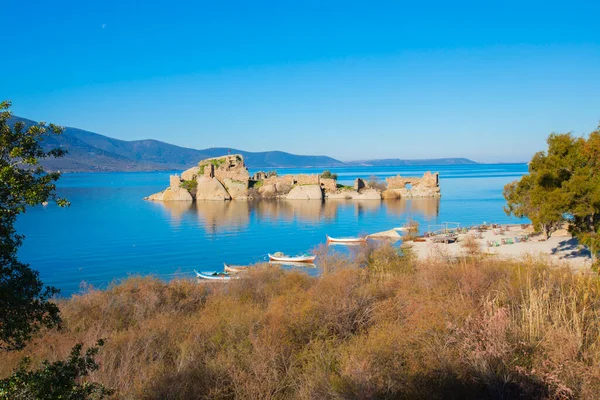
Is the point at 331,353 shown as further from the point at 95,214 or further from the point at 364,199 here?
the point at 364,199

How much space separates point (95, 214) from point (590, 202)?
56.1 metres

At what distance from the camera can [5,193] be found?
4996 millimetres

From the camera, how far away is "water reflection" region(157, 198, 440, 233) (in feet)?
160

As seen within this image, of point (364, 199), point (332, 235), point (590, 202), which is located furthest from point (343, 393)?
point (364, 199)

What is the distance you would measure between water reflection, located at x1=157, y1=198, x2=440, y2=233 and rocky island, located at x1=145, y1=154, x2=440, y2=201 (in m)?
2.94

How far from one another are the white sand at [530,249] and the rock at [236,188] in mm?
45587

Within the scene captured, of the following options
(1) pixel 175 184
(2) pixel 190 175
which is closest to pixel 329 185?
(2) pixel 190 175

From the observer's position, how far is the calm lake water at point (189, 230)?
27.1 metres

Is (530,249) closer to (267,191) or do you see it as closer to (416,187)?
(416,187)

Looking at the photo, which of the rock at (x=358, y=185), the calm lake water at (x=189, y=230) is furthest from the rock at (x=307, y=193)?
the rock at (x=358, y=185)

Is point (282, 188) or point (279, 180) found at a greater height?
point (279, 180)

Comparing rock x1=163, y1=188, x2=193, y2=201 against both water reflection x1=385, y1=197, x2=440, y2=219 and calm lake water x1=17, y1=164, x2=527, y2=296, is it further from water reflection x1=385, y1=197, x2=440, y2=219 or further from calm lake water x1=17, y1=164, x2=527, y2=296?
water reflection x1=385, y1=197, x2=440, y2=219

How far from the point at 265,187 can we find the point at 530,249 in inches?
2123

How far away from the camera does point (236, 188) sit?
7181 cm
